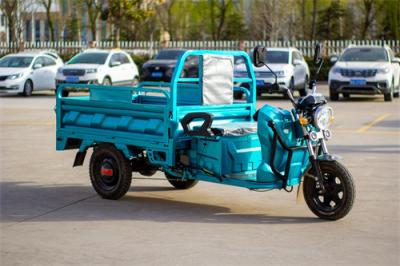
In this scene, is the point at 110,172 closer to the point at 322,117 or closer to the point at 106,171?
the point at 106,171

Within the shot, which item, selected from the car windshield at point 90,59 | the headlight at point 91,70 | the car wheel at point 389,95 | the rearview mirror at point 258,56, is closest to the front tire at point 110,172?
the rearview mirror at point 258,56

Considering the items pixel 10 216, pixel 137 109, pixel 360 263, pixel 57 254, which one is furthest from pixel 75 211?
pixel 360 263

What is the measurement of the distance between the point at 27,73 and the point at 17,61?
1.02 m

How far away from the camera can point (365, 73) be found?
25.0 meters

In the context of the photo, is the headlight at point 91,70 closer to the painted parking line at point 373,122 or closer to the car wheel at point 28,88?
the car wheel at point 28,88

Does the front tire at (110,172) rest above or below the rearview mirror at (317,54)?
below

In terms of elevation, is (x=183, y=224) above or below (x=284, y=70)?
below

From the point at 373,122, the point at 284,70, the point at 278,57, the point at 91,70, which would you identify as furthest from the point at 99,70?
the point at 373,122

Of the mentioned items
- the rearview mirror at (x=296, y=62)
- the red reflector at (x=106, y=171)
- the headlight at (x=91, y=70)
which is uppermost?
the rearview mirror at (x=296, y=62)

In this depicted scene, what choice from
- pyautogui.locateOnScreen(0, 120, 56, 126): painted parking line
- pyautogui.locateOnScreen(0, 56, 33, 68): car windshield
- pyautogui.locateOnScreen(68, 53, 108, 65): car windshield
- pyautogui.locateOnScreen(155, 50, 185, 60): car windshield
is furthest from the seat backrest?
pyautogui.locateOnScreen(155, 50, 185, 60): car windshield

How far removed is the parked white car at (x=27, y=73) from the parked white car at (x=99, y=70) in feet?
2.30

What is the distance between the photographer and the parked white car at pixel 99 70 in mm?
28000

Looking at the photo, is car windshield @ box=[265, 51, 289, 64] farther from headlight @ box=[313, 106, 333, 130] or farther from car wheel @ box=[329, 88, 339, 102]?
headlight @ box=[313, 106, 333, 130]

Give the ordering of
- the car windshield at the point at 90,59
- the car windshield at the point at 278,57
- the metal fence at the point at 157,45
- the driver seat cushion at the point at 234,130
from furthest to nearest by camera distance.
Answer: the metal fence at the point at 157,45
the car windshield at the point at 90,59
the car windshield at the point at 278,57
the driver seat cushion at the point at 234,130
